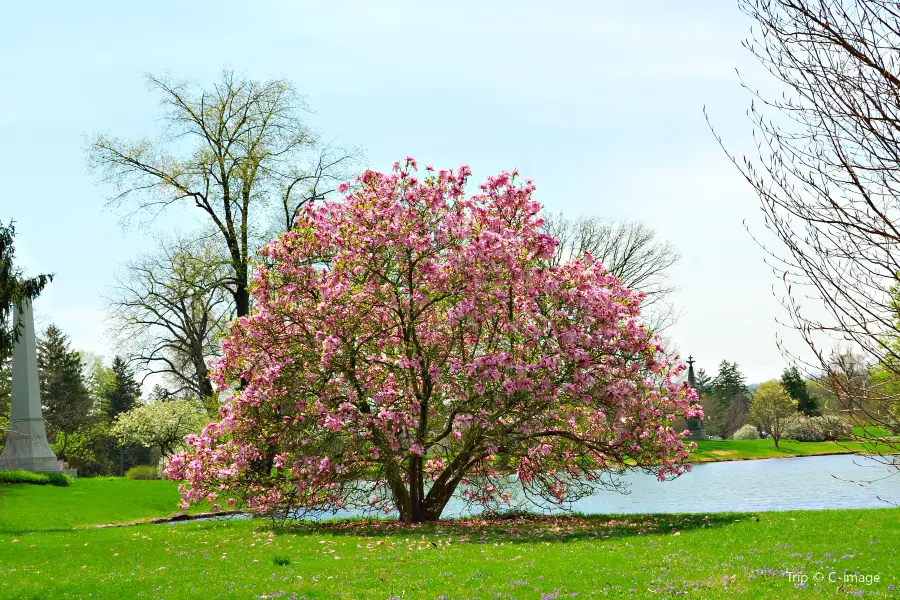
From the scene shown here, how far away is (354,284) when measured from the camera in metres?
16.2

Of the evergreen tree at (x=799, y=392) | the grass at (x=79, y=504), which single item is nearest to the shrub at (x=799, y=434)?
the evergreen tree at (x=799, y=392)

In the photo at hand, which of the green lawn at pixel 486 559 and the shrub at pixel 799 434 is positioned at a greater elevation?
the green lawn at pixel 486 559

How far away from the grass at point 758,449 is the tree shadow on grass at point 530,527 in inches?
1460

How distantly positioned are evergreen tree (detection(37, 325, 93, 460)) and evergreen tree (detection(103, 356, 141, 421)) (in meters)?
2.39

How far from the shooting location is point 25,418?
31344mm

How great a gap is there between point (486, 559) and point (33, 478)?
24924 mm

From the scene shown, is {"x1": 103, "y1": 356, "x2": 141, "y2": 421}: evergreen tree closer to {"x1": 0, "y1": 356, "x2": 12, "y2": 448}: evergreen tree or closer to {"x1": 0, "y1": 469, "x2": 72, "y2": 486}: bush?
{"x1": 0, "y1": 356, "x2": 12, "y2": 448}: evergreen tree

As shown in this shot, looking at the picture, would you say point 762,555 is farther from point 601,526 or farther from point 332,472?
point 332,472

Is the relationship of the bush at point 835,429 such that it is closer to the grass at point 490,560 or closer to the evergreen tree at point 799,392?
the grass at point 490,560

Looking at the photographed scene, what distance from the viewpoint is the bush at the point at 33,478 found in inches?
1123

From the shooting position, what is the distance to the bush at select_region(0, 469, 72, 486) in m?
28.5

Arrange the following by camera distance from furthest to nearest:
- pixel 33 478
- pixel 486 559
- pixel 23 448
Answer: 1. pixel 23 448
2. pixel 33 478
3. pixel 486 559

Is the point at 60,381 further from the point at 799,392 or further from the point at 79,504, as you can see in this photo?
the point at 799,392

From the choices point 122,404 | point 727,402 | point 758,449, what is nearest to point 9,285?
point 122,404
